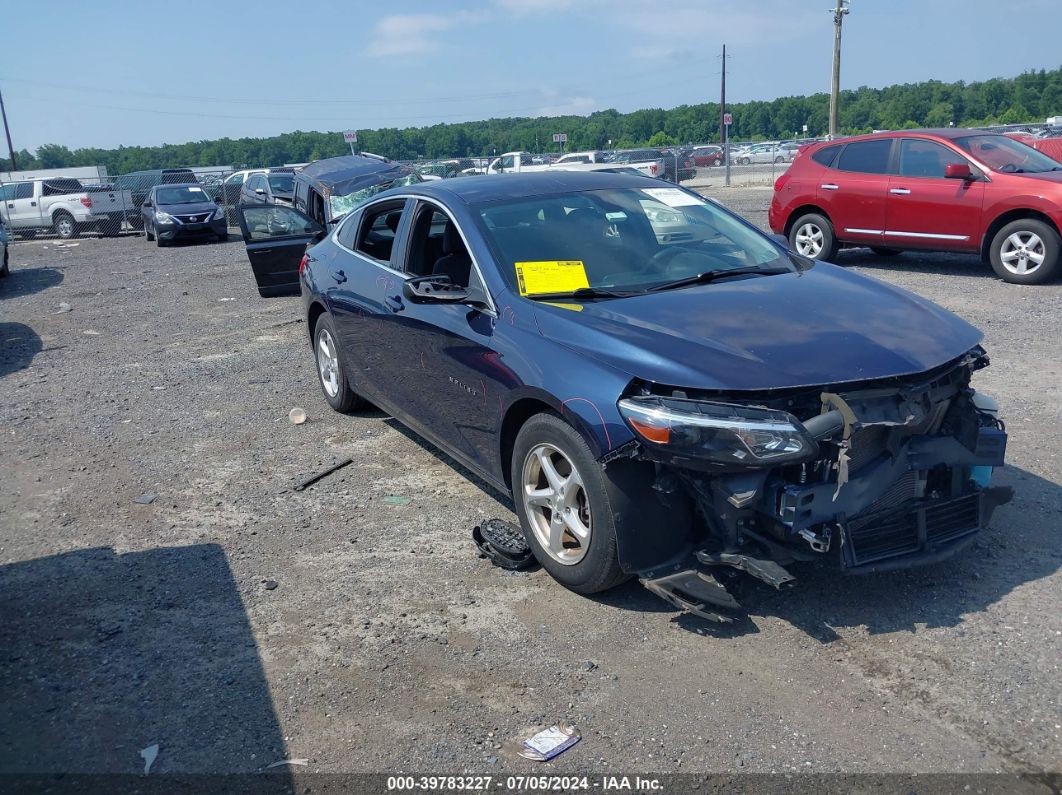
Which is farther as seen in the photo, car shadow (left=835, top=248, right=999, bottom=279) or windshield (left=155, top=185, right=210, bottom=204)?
windshield (left=155, top=185, right=210, bottom=204)

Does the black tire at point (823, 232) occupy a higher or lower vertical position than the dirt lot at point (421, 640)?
higher

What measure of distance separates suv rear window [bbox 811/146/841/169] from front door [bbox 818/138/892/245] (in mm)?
103

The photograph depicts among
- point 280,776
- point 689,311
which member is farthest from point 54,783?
point 689,311

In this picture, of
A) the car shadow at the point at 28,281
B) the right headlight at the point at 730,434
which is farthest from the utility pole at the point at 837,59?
the right headlight at the point at 730,434

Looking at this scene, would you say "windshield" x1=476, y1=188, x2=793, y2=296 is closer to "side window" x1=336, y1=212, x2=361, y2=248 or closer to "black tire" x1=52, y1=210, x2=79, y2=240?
"side window" x1=336, y1=212, x2=361, y2=248

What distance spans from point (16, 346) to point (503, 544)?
8436 millimetres

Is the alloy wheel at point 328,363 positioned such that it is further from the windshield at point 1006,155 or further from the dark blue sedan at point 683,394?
the windshield at point 1006,155

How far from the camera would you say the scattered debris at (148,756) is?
310 cm

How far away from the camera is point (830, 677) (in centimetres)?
338

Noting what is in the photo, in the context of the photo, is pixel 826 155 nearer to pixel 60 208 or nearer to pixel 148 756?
pixel 148 756

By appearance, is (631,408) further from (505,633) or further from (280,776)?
(280,776)

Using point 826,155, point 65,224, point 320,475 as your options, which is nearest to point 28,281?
point 65,224

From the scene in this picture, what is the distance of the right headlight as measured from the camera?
3361mm

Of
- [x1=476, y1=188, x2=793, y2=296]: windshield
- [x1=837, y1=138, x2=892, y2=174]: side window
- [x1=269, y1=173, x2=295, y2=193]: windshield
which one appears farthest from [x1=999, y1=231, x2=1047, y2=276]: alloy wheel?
[x1=269, y1=173, x2=295, y2=193]: windshield
